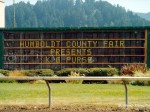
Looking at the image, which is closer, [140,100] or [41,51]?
[140,100]

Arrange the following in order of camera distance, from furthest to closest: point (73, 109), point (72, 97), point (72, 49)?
point (72, 49)
point (72, 97)
point (73, 109)

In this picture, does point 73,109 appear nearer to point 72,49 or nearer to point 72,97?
point 72,97

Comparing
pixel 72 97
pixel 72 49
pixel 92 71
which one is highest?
pixel 72 49

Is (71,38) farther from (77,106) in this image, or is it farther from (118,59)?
(77,106)

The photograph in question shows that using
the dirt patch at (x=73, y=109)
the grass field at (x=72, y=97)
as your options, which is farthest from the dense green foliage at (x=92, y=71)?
the dirt patch at (x=73, y=109)

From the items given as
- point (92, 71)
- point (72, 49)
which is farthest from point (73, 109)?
point (72, 49)

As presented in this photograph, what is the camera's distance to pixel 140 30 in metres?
35.0

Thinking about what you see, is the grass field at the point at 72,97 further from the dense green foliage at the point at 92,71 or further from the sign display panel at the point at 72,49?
the sign display panel at the point at 72,49

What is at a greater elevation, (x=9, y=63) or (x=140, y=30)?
(x=140, y=30)

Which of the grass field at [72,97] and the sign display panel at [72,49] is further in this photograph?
the sign display panel at [72,49]

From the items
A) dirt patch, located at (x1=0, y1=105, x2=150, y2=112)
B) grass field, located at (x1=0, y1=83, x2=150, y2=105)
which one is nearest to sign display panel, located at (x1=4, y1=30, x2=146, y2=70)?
grass field, located at (x1=0, y1=83, x2=150, y2=105)

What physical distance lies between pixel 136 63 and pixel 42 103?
1791cm

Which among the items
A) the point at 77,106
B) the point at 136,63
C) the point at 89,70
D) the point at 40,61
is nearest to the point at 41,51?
the point at 40,61

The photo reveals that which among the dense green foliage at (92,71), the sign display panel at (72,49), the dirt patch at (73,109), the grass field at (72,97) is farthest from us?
the sign display panel at (72,49)
